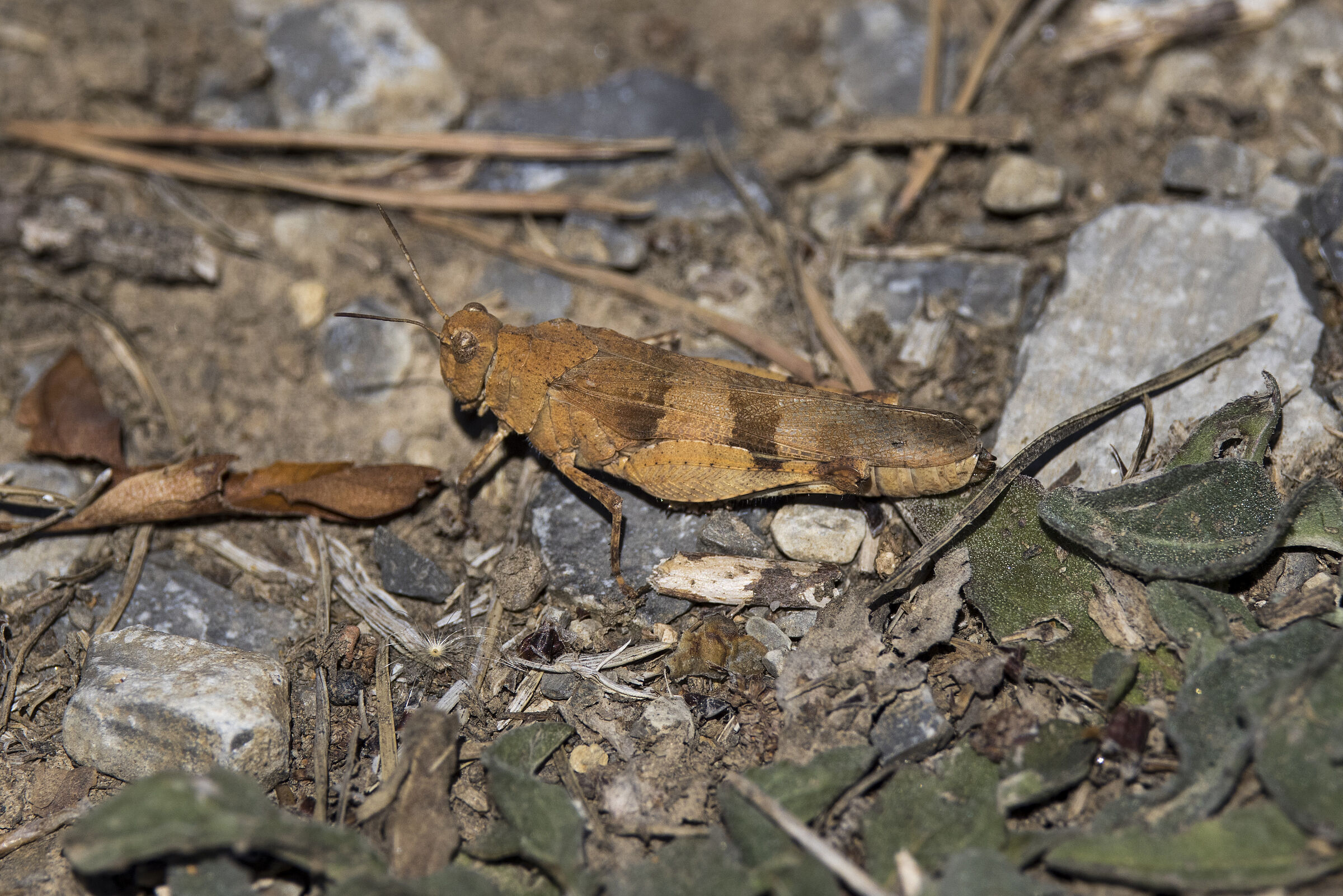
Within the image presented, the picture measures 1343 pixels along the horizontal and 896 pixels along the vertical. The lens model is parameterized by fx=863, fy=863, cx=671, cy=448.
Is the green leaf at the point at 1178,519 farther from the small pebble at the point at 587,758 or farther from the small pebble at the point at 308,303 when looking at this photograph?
the small pebble at the point at 308,303

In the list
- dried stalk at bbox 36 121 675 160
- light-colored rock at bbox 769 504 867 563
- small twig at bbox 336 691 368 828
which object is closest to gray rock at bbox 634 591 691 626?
light-colored rock at bbox 769 504 867 563

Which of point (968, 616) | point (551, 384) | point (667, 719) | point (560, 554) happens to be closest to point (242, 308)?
point (551, 384)

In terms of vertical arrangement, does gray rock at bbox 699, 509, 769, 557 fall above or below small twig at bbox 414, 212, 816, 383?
below

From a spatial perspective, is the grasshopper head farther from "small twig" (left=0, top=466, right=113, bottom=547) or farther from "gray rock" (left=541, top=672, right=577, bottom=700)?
"small twig" (left=0, top=466, right=113, bottom=547)

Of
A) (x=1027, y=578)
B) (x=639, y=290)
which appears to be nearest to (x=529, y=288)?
(x=639, y=290)

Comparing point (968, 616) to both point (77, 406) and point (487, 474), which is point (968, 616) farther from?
point (77, 406)
